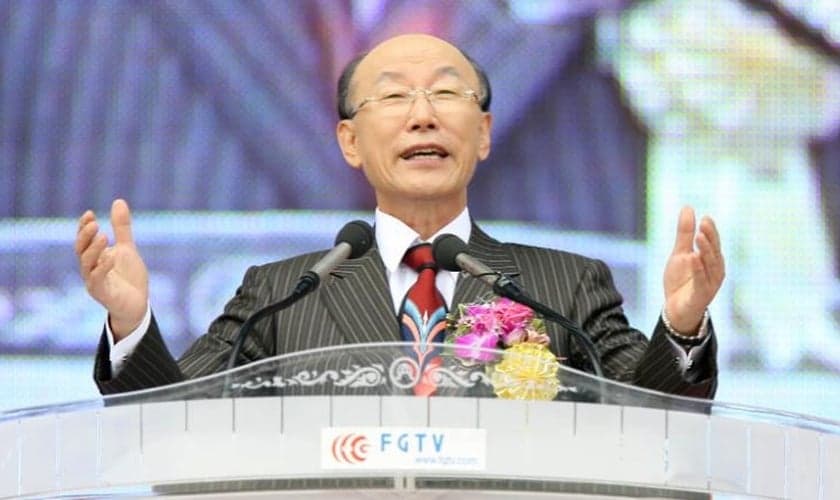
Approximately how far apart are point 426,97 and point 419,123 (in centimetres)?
5

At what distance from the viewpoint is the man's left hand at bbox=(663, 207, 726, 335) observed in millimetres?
2240

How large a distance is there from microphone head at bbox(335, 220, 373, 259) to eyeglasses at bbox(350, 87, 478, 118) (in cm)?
51

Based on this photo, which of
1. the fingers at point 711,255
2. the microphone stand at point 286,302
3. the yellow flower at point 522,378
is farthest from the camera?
the microphone stand at point 286,302

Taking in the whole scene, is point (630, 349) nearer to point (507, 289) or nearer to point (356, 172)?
point (507, 289)

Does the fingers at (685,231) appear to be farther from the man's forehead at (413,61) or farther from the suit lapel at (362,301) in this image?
the man's forehead at (413,61)

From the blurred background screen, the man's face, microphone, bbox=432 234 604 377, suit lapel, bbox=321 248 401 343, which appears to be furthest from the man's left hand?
the blurred background screen

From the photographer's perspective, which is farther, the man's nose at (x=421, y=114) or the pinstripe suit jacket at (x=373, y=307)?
the man's nose at (x=421, y=114)

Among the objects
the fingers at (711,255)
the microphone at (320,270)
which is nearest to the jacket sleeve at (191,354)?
the microphone at (320,270)

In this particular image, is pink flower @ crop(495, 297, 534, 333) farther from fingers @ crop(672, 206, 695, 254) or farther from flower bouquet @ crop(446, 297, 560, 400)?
fingers @ crop(672, 206, 695, 254)

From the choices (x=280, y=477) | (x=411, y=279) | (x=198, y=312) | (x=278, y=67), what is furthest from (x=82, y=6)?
(x=280, y=477)

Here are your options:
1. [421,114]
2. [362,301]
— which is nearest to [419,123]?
[421,114]

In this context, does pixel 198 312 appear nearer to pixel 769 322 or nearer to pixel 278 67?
pixel 278 67

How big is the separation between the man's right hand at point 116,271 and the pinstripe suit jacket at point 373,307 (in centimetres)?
19

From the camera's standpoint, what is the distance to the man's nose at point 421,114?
2982mm
